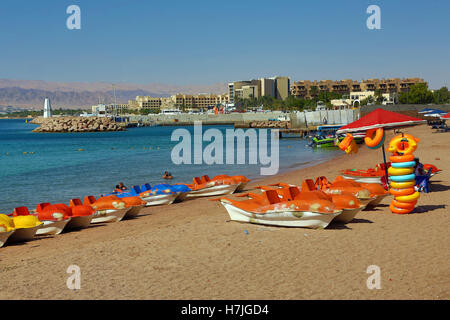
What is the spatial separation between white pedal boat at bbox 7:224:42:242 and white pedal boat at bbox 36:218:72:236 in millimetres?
463

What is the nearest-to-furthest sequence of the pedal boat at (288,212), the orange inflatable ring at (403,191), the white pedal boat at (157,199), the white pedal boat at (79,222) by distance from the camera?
the pedal boat at (288,212), the orange inflatable ring at (403,191), the white pedal boat at (79,222), the white pedal boat at (157,199)

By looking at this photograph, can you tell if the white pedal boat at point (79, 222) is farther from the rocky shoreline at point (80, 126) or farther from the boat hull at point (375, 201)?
the rocky shoreline at point (80, 126)

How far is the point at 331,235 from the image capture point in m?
11.0

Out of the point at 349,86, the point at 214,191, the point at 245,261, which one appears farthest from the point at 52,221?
the point at 349,86

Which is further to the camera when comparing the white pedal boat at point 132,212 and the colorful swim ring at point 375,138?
the white pedal boat at point 132,212

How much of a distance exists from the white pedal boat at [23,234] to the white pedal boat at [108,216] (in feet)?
7.40

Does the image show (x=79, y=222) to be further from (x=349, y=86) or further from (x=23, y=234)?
(x=349, y=86)

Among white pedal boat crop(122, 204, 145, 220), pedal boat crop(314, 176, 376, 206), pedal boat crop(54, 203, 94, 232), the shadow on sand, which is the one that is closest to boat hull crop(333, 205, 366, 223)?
pedal boat crop(314, 176, 376, 206)

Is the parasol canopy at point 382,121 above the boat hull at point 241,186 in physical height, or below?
above

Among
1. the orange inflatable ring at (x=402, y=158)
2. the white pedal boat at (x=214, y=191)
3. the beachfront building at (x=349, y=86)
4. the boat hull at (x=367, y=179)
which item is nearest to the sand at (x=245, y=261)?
the orange inflatable ring at (x=402, y=158)

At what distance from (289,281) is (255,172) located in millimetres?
23498

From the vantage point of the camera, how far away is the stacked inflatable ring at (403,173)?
12.4 m

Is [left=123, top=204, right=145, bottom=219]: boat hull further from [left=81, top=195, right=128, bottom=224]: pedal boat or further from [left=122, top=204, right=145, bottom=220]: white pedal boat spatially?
[left=81, top=195, right=128, bottom=224]: pedal boat
